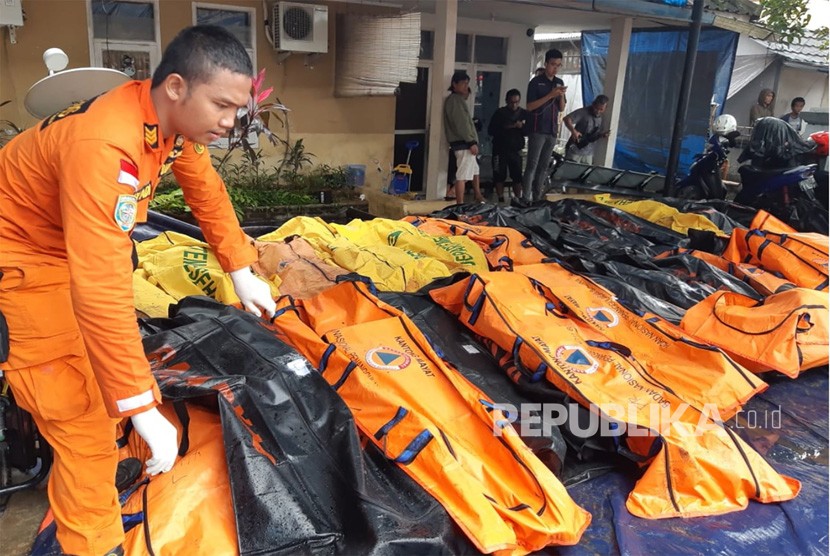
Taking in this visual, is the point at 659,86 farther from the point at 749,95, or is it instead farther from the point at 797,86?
the point at 797,86

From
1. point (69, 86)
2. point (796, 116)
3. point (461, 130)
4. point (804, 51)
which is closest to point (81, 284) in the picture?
point (69, 86)

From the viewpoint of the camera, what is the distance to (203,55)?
1359 millimetres

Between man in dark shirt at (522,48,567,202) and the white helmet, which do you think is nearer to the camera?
the white helmet

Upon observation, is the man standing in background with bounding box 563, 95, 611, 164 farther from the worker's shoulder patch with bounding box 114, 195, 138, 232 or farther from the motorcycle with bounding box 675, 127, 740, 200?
the worker's shoulder patch with bounding box 114, 195, 138, 232

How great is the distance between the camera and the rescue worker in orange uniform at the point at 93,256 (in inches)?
51.8

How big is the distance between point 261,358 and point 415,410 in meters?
0.56

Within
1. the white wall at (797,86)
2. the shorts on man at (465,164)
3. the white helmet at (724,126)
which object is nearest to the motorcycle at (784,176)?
the white helmet at (724,126)

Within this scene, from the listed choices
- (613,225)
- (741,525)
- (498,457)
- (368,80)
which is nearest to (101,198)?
(498,457)

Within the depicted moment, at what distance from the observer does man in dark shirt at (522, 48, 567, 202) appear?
22.5 ft

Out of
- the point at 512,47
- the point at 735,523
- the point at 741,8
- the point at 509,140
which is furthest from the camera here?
the point at 741,8

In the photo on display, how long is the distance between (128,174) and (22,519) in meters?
1.31

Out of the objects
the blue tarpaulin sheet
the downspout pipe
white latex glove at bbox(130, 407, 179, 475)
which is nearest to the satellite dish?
white latex glove at bbox(130, 407, 179, 475)

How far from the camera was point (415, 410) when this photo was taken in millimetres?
2059

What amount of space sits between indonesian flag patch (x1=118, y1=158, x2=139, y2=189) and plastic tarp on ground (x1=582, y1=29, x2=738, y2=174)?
9543 millimetres
